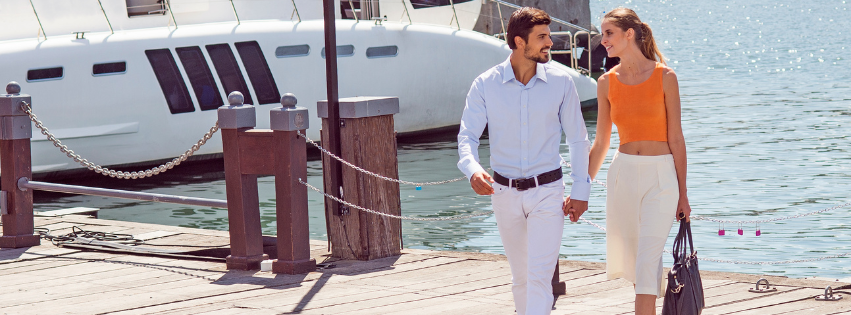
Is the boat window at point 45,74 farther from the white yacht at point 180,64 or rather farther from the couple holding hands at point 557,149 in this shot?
the couple holding hands at point 557,149

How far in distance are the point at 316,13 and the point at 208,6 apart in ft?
6.52

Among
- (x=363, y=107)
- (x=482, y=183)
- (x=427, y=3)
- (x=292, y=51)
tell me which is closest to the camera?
(x=482, y=183)

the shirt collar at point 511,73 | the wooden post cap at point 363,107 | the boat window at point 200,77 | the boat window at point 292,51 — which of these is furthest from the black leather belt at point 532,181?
the boat window at point 292,51

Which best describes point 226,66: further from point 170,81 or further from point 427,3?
point 427,3

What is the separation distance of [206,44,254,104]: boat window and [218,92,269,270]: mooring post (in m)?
10.4

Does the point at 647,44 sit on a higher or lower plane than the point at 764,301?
higher

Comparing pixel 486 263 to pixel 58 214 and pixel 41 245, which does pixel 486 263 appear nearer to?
pixel 41 245

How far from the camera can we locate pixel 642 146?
521cm

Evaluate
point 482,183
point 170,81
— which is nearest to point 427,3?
point 170,81

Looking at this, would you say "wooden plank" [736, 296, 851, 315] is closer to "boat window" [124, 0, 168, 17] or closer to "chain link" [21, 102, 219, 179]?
"chain link" [21, 102, 219, 179]

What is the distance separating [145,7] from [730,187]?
9.69 metres

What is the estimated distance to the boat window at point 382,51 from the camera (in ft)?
64.6

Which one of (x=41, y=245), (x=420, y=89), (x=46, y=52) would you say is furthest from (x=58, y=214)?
(x=420, y=89)

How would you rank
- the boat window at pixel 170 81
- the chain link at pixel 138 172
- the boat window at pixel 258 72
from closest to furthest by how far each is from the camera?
the chain link at pixel 138 172
the boat window at pixel 170 81
the boat window at pixel 258 72
